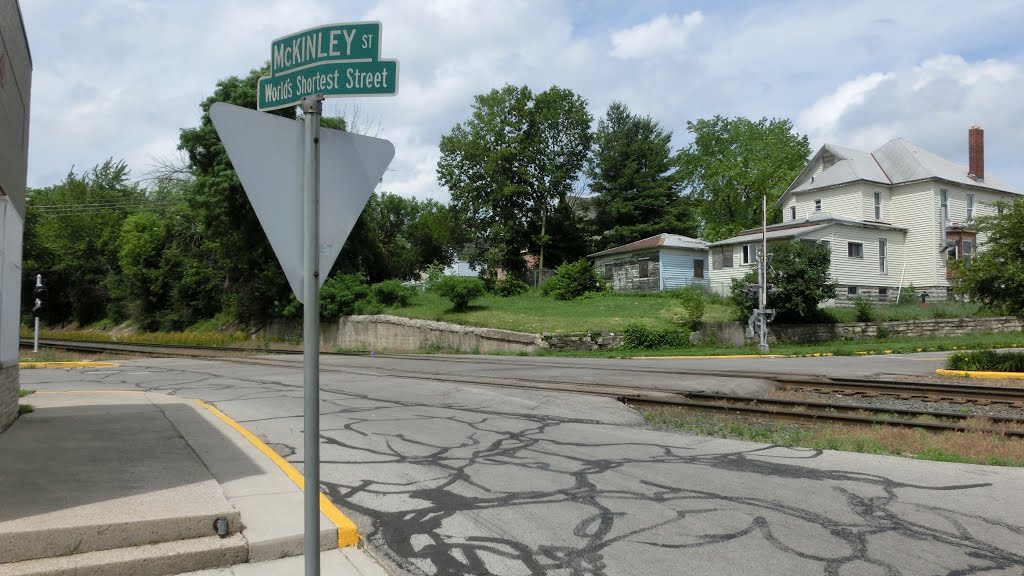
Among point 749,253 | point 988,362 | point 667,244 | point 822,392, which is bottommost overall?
point 822,392

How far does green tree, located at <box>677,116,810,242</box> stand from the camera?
6838 centimetres

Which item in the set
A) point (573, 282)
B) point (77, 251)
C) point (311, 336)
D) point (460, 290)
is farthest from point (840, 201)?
point (77, 251)

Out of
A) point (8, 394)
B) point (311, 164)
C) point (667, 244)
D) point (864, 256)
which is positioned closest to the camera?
point (311, 164)

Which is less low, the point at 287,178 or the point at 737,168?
the point at 737,168

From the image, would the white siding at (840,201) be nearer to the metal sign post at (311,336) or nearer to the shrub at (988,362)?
the shrub at (988,362)

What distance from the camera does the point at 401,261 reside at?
5894 cm

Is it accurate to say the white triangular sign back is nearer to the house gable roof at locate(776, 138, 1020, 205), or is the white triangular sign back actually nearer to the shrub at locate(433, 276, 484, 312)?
the shrub at locate(433, 276, 484, 312)

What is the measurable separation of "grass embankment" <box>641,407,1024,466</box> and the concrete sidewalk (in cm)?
580

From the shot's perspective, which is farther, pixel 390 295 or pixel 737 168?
pixel 737 168

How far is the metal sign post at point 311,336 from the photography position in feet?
9.95

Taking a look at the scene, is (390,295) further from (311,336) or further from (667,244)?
(311,336)

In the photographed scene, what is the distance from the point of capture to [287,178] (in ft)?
10.6

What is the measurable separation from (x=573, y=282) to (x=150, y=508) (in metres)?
40.8

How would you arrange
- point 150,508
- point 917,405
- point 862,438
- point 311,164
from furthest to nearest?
1. point 917,405
2. point 862,438
3. point 150,508
4. point 311,164
